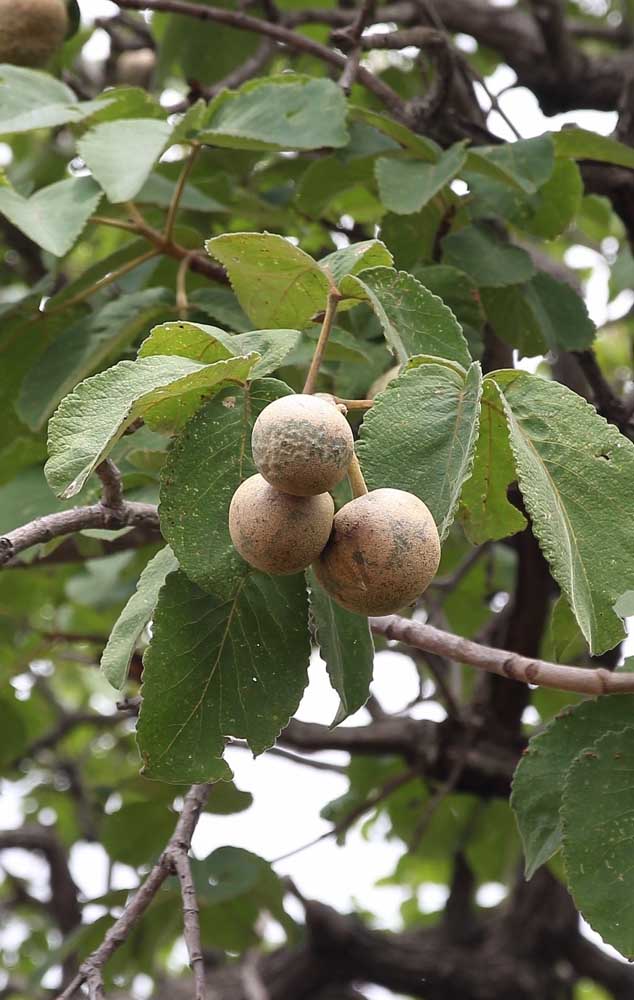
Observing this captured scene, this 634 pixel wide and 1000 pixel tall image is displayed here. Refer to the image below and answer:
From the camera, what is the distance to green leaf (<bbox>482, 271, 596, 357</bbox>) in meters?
2.04

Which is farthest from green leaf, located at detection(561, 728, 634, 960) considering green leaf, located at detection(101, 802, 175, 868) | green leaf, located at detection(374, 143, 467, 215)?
green leaf, located at detection(101, 802, 175, 868)

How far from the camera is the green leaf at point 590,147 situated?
76.9 inches

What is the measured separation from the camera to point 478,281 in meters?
1.96

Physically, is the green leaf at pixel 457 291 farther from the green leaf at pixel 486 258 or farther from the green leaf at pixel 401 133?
the green leaf at pixel 401 133

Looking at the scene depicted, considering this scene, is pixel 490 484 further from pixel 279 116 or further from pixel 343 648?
pixel 279 116

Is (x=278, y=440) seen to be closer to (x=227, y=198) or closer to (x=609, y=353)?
(x=227, y=198)

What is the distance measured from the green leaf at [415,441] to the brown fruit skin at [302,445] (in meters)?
0.12

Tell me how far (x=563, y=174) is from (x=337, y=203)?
0.78 m

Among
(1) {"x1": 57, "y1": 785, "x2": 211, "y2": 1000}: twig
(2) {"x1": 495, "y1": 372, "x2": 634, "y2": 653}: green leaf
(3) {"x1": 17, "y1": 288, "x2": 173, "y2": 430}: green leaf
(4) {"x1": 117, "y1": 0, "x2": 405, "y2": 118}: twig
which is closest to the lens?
(2) {"x1": 495, "y1": 372, "x2": 634, "y2": 653}: green leaf

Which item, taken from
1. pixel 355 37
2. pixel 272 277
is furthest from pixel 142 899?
pixel 355 37

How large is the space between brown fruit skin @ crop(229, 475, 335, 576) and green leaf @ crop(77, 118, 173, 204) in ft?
2.47

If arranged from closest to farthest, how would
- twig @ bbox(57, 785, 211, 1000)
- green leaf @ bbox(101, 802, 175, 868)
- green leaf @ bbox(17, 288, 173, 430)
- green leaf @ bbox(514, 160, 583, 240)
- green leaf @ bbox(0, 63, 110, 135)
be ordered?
twig @ bbox(57, 785, 211, 1000) < green leaf @ bbox(0, 63, 110, 135) < green leaf @ bbox(17, 288, 173, 430) < green leaf @ bbox(514, 160, 583, 240) < green leaf @ bbox(101, 802, 175, 868)

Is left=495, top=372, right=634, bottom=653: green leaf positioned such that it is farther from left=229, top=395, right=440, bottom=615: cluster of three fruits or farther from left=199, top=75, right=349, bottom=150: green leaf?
left=199, top=75, right=349, bottom=150: green leaf

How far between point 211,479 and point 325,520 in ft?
0.61
